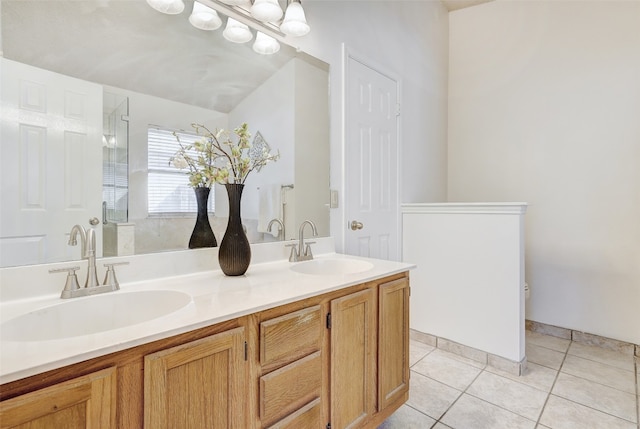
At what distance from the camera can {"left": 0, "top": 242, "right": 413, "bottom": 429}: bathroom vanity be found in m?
0.65

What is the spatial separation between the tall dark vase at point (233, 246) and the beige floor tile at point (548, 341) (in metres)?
2.58

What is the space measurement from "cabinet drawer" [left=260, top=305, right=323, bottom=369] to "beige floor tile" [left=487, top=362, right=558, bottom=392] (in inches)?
64.5

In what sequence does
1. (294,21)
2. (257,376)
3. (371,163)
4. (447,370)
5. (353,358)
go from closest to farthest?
(257,376) → (353,358) → (294,21) → (447,370) → (371,163)

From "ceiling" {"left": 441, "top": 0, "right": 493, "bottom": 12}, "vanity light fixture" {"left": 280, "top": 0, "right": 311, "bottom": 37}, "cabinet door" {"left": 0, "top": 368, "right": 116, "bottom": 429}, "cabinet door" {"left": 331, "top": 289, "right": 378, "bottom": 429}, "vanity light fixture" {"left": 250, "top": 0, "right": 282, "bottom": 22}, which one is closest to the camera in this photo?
"cabinet door" {"left": 0, "top": 368, "right": 116, "bottom": 429}

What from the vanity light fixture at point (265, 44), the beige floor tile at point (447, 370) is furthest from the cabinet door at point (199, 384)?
the beige floor tile at point (447, 370)

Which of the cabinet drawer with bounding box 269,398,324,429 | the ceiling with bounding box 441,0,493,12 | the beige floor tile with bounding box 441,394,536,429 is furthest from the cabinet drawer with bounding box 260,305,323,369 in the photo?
the ceiling with bounding box 441,0,493,12

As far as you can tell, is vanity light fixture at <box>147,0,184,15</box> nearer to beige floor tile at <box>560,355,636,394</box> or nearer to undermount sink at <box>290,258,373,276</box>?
undermount sink at <box>290,258,373,276</box>

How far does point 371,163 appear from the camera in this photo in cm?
225

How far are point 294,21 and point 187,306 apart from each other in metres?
1.48

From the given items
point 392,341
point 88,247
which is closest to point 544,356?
point 392,341

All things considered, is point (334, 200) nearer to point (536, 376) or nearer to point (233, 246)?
point (233, 246)

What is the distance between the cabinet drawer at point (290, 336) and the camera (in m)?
0.99

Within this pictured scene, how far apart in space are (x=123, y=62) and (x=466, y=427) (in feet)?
7.56

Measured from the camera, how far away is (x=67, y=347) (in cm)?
66
